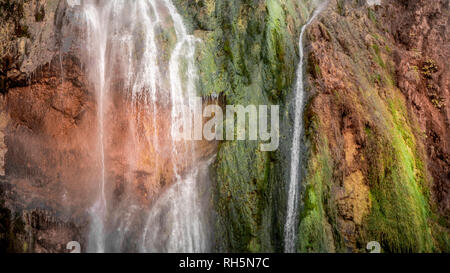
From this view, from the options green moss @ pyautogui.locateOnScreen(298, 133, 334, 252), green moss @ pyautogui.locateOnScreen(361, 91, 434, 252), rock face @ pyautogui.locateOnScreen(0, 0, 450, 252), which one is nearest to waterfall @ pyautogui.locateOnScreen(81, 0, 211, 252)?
rock face @ pyautogui.locateOnScreen(0, 0, 450, 252)

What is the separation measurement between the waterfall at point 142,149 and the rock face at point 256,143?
153 millimetres

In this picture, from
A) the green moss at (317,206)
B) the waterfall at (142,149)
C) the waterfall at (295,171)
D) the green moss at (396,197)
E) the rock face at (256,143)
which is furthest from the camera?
the waterfall at (142,149)

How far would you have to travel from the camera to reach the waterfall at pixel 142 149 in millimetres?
10805

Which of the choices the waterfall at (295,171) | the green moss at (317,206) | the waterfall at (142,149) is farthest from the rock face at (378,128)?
the waterfall at (142,149)

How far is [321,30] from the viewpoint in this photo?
11.5m

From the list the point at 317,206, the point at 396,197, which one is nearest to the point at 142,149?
the point at 317,206

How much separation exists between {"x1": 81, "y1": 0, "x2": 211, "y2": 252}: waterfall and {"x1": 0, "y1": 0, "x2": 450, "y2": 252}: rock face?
15 cm

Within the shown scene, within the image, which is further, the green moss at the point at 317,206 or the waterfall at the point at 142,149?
the waterfall at the point at 142,149

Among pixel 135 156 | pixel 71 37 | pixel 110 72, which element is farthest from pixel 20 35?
pixel 135 156

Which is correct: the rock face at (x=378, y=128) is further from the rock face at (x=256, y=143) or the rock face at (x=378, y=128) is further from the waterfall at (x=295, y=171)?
the waterfall at (x=295, y=171)

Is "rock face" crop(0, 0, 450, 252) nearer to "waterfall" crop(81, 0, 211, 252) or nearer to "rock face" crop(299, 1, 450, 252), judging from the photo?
"rock face" crop(299, 1, 450, 252)

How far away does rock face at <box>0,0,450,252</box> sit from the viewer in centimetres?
1009
